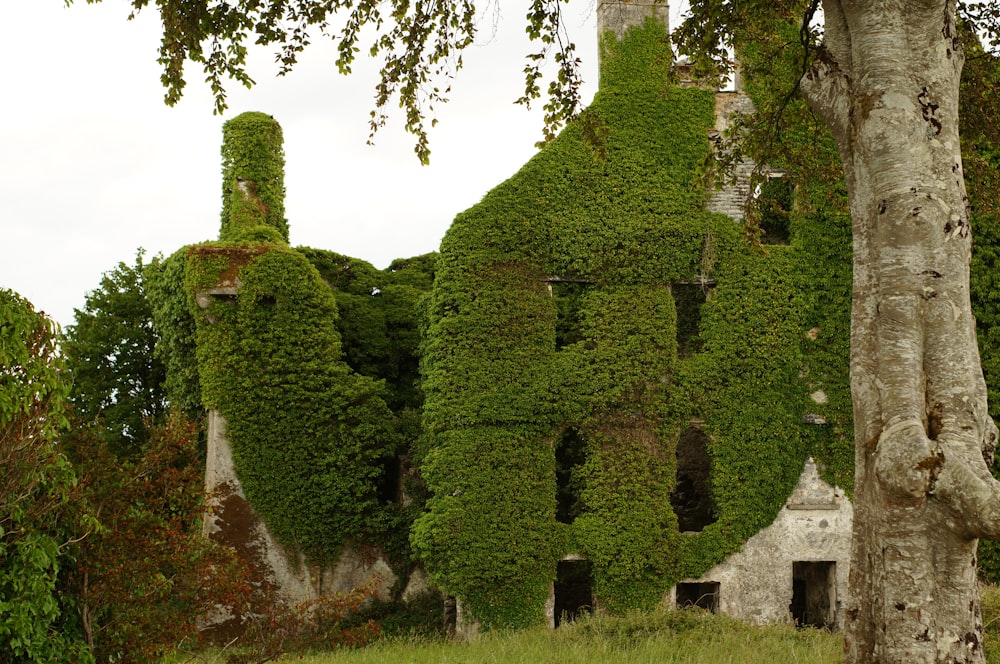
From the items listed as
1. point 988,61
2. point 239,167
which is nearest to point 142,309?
point 239,167

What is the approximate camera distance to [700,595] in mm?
19703

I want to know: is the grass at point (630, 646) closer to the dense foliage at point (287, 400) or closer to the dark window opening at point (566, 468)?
the dense foliage at point (287, 400)

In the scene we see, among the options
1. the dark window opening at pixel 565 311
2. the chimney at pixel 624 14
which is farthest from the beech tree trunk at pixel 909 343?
the dark window opening at pixel 565 311

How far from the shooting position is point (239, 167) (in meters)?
24.1

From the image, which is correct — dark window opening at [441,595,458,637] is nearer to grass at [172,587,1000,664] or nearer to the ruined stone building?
the ruined stone building

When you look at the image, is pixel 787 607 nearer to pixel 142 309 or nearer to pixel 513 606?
pixel 513 606

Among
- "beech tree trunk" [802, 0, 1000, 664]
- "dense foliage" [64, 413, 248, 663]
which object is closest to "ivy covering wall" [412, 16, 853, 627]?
"dense foliage" [64, 413, 248, 663]

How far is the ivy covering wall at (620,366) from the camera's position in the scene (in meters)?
18.3

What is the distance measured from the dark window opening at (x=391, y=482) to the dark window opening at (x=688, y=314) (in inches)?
254

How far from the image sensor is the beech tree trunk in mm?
8305

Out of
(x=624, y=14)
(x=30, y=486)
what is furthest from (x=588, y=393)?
(x=30, y=486)

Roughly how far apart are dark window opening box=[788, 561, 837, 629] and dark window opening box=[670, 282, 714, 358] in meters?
4.72

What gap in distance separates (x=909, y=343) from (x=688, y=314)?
41.1 ft

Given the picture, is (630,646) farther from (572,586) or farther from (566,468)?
(566,468)
